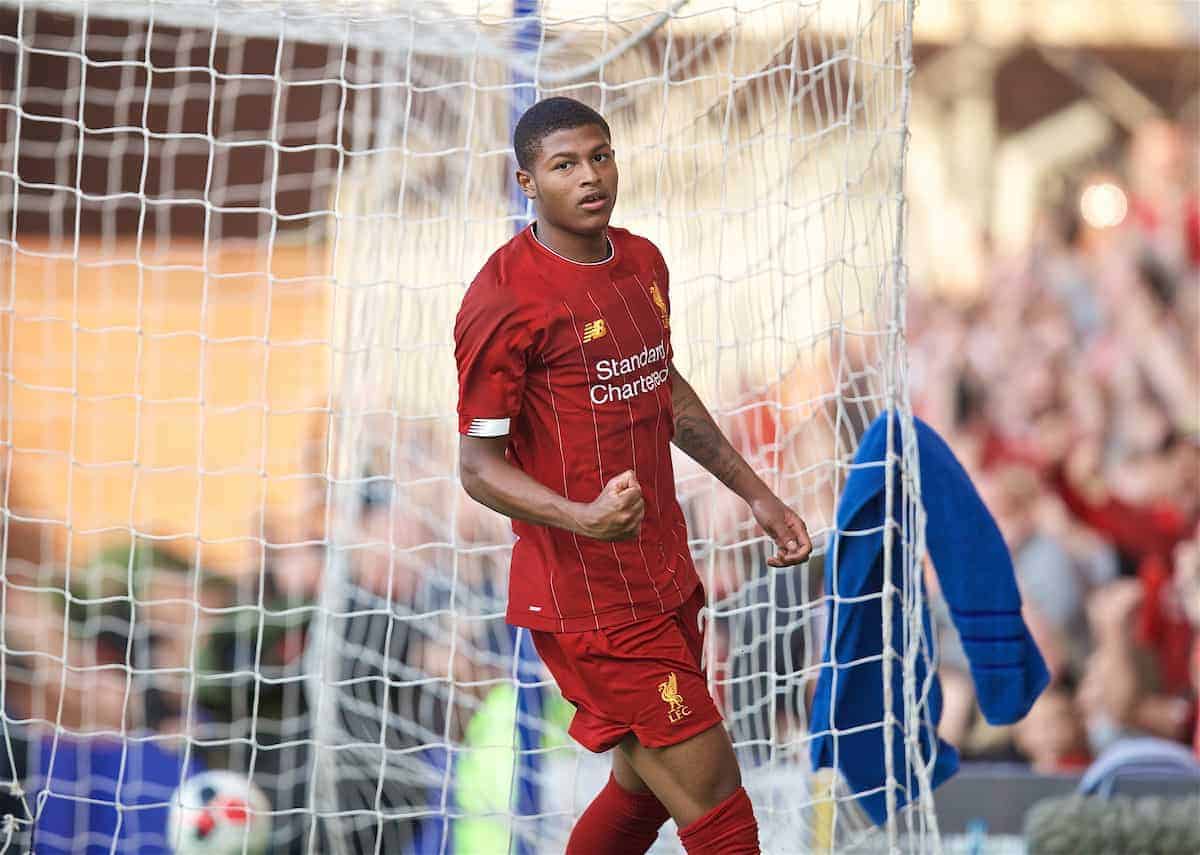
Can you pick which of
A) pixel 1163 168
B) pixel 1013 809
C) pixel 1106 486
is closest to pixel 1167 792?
pixel 1013 809

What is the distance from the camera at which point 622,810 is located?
2.62m

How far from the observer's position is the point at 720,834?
240 cm

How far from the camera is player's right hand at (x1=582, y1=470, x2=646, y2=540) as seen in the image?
214 centimetres

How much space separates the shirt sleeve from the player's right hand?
0.77 ft

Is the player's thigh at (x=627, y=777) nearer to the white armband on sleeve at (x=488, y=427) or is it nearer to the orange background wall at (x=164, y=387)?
the white armband on sleeve at (x=488, y=427)

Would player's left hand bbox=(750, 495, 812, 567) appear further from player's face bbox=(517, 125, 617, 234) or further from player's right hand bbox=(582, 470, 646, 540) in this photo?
player's face bbox=(517, 125, 617, 234)

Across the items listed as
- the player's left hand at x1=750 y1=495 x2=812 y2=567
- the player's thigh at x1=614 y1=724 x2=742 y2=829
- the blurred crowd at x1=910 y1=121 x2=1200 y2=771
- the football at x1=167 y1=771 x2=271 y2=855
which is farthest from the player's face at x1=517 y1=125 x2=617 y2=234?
the blurred crowd at x1=910 y1=121 x2=1200 y2=771

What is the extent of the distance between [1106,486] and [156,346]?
3.98m

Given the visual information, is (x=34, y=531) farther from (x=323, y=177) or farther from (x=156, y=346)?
(x=323, y=177)

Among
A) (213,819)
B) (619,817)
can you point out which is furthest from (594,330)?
(213,819)

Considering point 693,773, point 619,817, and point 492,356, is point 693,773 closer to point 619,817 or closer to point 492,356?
point 619,817

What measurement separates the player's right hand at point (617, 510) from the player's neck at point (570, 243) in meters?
0.42

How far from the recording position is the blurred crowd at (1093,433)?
17.6 feet

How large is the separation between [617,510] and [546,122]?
611 millimetres
